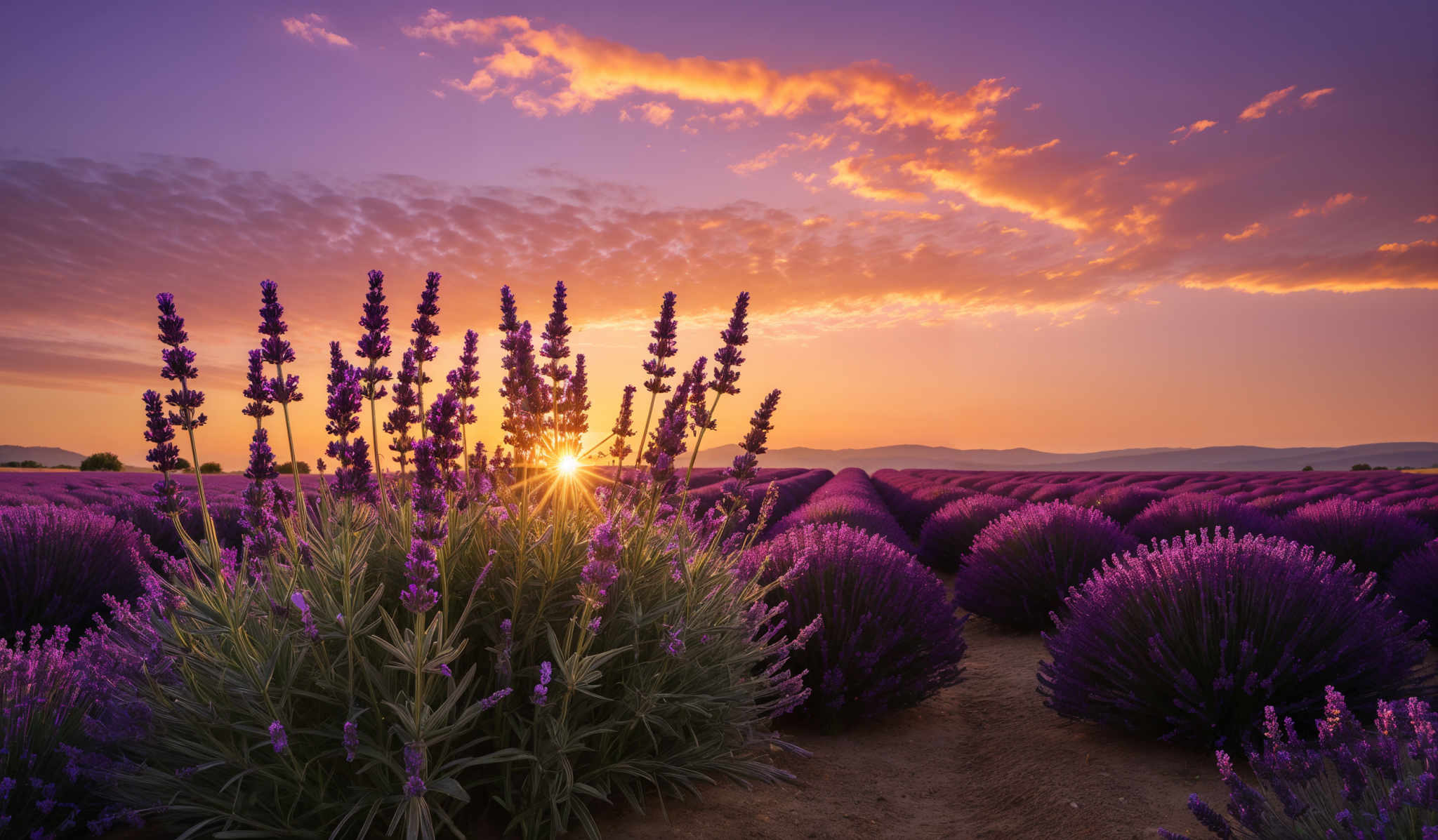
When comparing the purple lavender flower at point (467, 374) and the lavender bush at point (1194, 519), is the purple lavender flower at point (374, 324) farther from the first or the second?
the lavender bush at point (1194, 519)

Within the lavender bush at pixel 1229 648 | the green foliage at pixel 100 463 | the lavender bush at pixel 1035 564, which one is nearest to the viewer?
the lavender bush at pixel 1229 648

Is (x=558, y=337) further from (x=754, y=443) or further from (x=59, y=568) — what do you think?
(x=59, y=568)

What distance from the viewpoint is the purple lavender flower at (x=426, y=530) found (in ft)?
6.15

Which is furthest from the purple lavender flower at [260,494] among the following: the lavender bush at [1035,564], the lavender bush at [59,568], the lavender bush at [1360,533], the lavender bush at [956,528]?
the lavender bush at [956,528]

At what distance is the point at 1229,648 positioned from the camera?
3.54 metres

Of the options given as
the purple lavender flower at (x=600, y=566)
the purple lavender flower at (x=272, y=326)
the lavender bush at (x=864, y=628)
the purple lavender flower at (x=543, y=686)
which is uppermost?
the purple lavender flower at (x=272, y=326)

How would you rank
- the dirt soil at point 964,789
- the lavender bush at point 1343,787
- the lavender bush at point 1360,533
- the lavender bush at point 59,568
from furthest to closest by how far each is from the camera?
the lavender bush at point 1360,533
the lavender bush at point 59,568
the dirt soil at point 964,789
the lavender bush at point 1343,787

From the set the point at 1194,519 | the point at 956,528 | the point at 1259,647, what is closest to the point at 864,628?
the point at 1259,647

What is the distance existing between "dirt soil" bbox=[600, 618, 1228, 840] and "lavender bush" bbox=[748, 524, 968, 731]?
0.79 ft

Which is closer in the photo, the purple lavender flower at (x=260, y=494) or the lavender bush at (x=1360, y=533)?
the purple lavender flower at (x=260, y=494)

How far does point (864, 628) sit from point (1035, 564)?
3.08 meters

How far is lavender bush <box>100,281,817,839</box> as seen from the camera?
2314 mm

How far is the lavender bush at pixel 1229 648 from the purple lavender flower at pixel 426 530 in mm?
3178

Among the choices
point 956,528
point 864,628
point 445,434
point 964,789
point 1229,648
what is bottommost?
point 964,789
